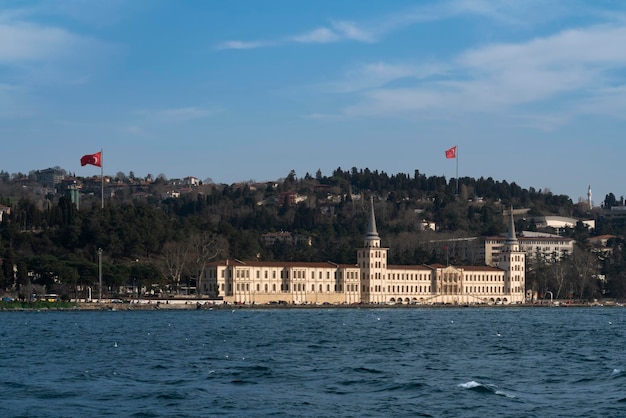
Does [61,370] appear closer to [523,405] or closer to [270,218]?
[523,405]

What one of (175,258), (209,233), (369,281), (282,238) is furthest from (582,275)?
(175,258)

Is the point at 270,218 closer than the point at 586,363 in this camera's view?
No

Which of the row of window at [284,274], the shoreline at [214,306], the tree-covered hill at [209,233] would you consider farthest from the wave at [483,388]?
the row of window at [284,274]

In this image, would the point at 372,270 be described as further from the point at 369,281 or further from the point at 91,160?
the point at 91,160

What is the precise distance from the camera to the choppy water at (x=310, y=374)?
90.0ft

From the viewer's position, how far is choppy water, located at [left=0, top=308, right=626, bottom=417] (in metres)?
27.4

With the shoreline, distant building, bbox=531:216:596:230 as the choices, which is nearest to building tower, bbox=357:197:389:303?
the shoreline

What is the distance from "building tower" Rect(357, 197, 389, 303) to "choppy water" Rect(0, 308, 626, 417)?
66330mm

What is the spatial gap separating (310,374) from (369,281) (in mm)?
88164

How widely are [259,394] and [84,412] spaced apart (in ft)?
16.3

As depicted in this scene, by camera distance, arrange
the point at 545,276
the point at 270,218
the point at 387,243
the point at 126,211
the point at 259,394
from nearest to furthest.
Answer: the point at 259,394, the point at 126,211, the point at 545,276, the point at 387,243, the point at 270,218

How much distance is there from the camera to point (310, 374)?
113 feet

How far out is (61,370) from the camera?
35.4m

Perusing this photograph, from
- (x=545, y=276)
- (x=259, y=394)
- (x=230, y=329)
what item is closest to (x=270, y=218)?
(x=545, y=276)
